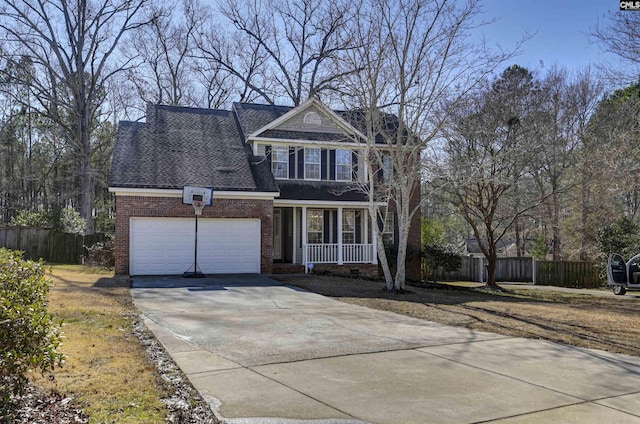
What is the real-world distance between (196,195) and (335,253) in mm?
6581

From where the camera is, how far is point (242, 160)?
21.4 metres

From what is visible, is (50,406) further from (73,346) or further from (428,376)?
(428,376)

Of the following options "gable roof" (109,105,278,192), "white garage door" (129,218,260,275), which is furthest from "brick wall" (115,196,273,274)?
"gable roof" (109,105,278,192)

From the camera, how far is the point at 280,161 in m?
22.6

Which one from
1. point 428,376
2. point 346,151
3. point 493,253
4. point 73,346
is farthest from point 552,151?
point 73,346

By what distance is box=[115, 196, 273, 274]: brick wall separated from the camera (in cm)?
1828

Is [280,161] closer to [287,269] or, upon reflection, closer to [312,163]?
[312,163]

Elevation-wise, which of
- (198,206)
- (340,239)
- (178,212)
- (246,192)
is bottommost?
(340,239)

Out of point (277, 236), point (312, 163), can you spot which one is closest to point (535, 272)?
point (312, 163)

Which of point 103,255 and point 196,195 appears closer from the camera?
point 196,195

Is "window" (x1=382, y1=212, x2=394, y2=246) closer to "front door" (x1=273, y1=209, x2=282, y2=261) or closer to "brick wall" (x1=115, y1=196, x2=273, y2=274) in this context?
"front door" (x1=273, y1=209, x2=282, y2=261)

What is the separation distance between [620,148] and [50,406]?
57.1ft

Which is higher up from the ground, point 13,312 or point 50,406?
point 13,312

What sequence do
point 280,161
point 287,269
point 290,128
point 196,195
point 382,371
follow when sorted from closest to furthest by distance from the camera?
1. point 382,371
2. point 196,195
3. point 287,269
4. point 280,161
5. point 290,128
